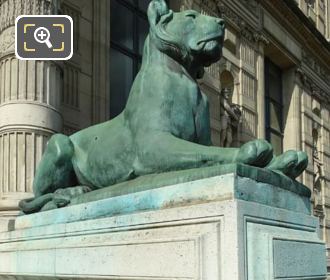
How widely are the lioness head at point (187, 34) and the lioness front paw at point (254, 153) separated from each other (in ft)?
3.05

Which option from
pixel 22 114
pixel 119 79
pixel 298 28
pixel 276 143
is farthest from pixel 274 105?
pixel 22 114

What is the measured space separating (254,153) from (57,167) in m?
1.88

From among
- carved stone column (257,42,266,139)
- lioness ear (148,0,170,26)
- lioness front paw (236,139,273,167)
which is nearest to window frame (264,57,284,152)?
carved stone column (257,42,266,139)

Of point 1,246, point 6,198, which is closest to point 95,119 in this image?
point 6,198

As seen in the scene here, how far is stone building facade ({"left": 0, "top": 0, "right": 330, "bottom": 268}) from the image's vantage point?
9508mm

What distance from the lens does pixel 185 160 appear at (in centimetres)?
382

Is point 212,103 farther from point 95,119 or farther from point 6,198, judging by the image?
point 6,198

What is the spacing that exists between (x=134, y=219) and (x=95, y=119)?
30.2ft

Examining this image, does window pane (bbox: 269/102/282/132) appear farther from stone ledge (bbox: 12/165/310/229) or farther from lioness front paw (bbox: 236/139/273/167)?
lioness front paw (bbox: 236/139/273/167)

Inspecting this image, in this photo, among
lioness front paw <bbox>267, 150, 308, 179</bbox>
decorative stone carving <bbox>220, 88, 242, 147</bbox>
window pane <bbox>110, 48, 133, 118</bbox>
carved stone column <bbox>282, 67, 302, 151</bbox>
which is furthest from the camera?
carved stone column <bbox>282, 67, 302, 151</bbox>

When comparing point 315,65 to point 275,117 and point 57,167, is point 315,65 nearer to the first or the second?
point 275,117

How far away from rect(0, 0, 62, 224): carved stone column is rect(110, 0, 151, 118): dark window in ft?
13.9

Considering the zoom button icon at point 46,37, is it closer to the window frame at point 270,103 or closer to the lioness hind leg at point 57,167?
the lioness hind leg at point 57,167

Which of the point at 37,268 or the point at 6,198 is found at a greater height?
the point at 6,198
